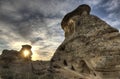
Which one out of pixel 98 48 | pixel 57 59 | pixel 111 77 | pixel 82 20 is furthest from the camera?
pixel 57 59

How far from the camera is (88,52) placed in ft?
49.4

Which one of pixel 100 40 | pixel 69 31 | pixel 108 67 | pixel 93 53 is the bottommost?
pixel 108 67

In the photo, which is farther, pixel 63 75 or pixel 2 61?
pixel 2 61

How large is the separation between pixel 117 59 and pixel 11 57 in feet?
97.8

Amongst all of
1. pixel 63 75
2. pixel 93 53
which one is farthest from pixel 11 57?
pixel 93 53

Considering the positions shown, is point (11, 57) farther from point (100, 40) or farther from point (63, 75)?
point (100, 40)

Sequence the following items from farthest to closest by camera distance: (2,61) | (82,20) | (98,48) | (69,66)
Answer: (2,61)
(82,20)
(69,66)
(98,48)

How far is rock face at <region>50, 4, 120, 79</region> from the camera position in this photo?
12.9 meters

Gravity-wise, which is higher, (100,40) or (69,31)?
(69,31)

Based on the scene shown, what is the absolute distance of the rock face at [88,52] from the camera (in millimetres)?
12926

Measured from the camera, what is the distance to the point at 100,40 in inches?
582

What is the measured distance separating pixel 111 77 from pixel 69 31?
37.0ft

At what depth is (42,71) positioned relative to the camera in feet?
71.6

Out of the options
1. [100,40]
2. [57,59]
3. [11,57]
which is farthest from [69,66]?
[11,57]
